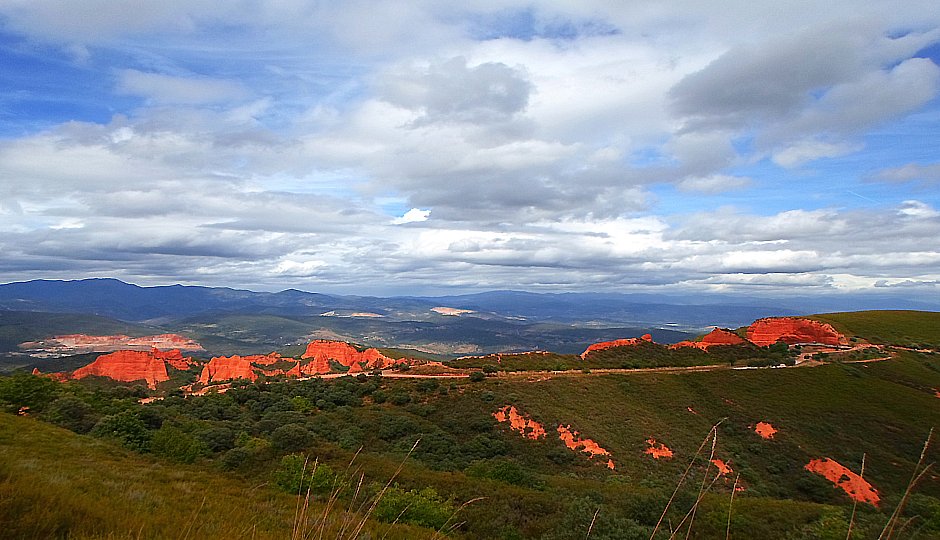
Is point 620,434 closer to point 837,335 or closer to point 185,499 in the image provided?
point 185,499

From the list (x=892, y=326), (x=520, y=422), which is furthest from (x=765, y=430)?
(x=892, y=326)

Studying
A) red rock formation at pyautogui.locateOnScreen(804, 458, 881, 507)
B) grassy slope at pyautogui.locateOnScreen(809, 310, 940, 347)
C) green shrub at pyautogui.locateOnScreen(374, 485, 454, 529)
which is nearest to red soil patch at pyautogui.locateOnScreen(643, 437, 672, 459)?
red rock formation at pyautogui.locateOnScreen(804, 458, 881, 507)

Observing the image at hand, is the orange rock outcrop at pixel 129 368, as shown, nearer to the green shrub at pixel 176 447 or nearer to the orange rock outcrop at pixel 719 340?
the green shrub at pixel 176 447

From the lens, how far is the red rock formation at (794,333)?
9056 centimetres

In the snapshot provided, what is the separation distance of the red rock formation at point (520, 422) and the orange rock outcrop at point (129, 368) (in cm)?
8189

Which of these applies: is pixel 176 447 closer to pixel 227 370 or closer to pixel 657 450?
Answer: pixel 657 450

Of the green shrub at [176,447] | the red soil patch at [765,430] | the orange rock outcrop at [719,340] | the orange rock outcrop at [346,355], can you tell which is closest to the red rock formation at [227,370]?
the orange rock outcrop at [346,355]

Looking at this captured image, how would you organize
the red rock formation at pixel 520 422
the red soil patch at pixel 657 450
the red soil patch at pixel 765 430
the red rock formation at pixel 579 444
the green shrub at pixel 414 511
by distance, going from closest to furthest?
the green shrub at pixel 414 511
the red rock formation at pixel 579 444
the red soil patch at pixel 657 450
the red rock formation at pixel 520 422
the red soil patch at pixel 765 430

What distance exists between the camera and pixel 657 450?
4075cm

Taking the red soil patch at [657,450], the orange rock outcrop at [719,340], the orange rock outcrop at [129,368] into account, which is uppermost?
the orange rock outcrop at [719,340]

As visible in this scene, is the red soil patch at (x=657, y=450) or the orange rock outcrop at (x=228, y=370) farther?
the orange rock outcrop at (x=228, y=370)

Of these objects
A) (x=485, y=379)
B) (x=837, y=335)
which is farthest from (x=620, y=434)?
(x=837, y=335)

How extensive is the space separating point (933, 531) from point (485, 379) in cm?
4414

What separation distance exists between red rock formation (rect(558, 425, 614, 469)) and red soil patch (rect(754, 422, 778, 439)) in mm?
18429
